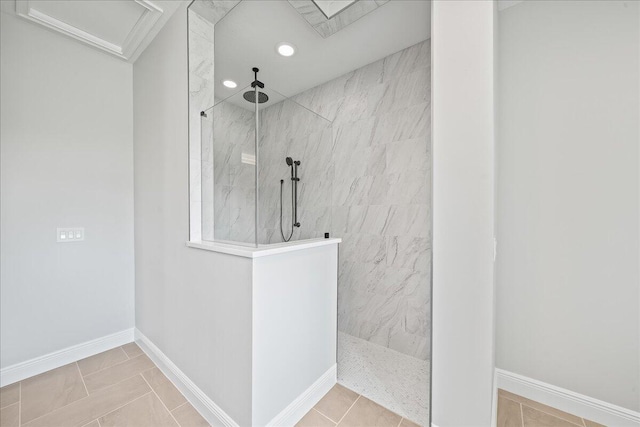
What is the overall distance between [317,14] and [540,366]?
9.32 feet

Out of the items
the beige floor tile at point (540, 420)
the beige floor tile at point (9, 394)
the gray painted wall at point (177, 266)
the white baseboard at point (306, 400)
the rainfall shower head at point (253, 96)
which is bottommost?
the beige floor tile at point (9, 394)

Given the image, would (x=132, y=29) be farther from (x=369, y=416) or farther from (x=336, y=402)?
(x=369, y=416)

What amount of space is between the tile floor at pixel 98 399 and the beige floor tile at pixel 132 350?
11cm

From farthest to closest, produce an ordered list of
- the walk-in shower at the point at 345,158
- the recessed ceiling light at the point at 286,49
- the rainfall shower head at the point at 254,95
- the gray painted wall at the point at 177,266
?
the recessed ceiling light at the point at 286,49 → the walk-in shower at the point at 345,158 → the rainfall shower head at the point at 254,95 → the gray painted wall at the point at 177,266

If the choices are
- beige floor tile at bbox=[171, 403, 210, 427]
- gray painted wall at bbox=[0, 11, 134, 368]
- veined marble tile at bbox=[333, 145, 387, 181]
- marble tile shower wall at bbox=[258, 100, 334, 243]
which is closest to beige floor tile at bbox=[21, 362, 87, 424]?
gray painted wall at bbox=[0, 11, 134, 368]

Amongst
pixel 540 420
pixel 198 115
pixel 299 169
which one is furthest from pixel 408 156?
pixel 540 420

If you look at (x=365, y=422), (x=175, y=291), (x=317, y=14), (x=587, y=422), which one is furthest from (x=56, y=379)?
(x=587, y=422)

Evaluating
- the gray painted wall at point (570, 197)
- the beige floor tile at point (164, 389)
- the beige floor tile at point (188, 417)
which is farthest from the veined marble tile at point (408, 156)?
the beige floor tile at point (164, 389)

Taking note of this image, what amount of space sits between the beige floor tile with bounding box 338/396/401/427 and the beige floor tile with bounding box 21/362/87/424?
182cm

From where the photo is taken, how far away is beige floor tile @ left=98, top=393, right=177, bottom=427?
→ 145 centimetres

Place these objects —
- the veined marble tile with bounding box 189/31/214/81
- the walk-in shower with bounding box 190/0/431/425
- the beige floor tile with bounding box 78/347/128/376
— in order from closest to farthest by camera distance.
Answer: the walk-in shower with bounding box 190/0/431/425 → the veined marble tile with bounding box 189/31/214/81 → the beige floor tile with bounding box 78/347/128/376

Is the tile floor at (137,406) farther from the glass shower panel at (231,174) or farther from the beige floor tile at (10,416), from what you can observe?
the glass shower panel at (231,174)

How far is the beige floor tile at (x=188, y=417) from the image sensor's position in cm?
144

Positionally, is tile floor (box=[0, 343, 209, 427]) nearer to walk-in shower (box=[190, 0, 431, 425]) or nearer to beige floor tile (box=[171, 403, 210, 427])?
beige floor tile (box=[171, 403, 210, 427])
